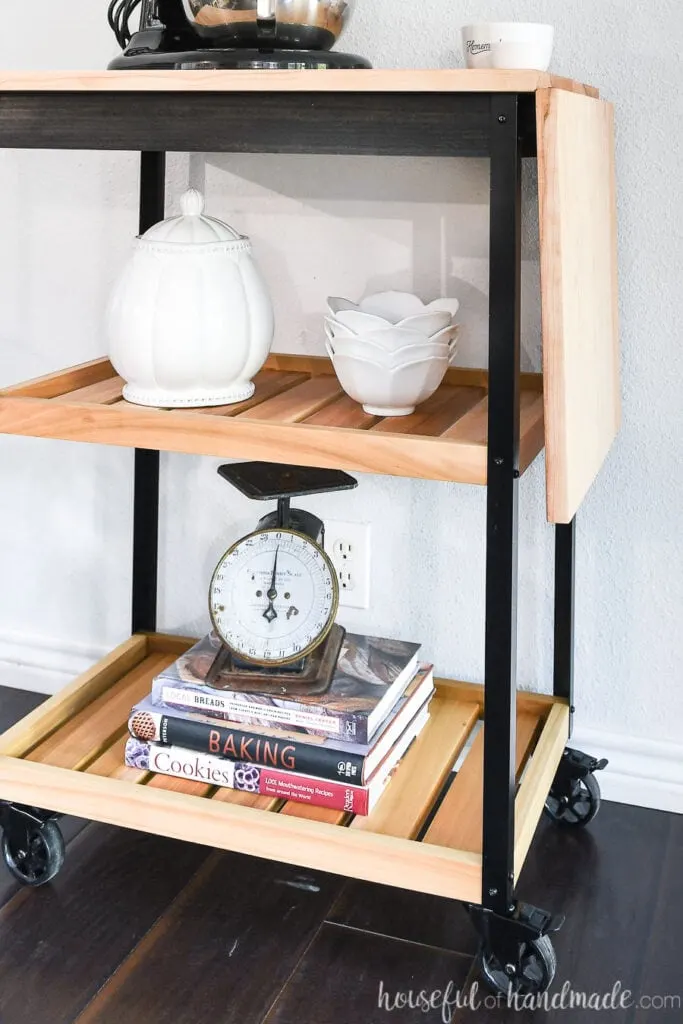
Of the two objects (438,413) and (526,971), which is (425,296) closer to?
(438,413)

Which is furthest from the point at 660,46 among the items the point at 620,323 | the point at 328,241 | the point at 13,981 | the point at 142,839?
the point at 13,981

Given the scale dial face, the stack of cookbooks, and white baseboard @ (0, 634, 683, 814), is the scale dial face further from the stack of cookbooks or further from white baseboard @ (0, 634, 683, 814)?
white baseboard @ (0, 634, 683, 814)

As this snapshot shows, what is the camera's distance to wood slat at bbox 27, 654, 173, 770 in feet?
4.46

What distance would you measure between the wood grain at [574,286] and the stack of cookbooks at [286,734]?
0.36m

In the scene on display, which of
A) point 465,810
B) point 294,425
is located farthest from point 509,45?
point 465,810

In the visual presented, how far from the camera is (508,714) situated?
43.4 inches

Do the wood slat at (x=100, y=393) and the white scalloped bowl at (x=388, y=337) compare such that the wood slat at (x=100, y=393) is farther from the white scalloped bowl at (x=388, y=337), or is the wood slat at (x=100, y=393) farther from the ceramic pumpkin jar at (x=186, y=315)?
the white scalloped bowl at (x=388, y=337)

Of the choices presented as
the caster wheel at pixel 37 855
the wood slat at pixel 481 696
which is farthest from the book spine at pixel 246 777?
the wood slat at pixel 481 696

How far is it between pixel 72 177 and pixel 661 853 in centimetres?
119

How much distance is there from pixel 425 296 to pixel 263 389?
0.26 meters

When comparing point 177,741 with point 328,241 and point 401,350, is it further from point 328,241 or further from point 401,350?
point 328,241

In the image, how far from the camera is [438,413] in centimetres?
126

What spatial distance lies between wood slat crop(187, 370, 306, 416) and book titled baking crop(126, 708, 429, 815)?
1.28 ft

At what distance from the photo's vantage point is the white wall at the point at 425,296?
4.45 ft
